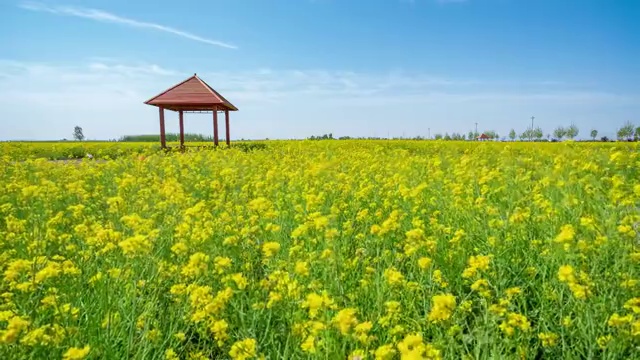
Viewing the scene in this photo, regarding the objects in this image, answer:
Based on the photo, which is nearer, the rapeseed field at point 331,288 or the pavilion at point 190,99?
the rapeseed field at point 331,288

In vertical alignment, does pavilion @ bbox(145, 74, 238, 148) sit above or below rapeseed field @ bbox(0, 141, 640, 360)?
above

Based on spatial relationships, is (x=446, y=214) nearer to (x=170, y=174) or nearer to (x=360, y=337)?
(x=360, y=337)

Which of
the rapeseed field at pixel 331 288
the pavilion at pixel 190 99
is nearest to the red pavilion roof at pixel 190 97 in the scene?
the pavilion at pixel 190 99

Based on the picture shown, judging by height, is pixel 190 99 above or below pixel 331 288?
above

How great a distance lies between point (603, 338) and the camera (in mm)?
1980

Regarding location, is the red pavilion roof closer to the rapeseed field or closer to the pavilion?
the pavilion

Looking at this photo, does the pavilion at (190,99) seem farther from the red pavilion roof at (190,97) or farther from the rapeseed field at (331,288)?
the rapeseed field at (331,288)

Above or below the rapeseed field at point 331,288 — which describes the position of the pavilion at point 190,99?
above

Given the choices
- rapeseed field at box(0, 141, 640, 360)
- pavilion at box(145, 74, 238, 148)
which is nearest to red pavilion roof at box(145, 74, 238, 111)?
pavilion at box(145, 74, 238, 148)

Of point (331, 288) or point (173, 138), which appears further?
point (173, 138)

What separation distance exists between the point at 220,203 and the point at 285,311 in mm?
2489

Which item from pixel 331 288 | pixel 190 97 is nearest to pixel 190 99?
pixel 190 97

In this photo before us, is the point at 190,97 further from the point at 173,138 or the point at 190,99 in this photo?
the point at 173,138

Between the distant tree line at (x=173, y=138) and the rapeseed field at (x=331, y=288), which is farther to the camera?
the distant tree line at (x=173, y=138)
